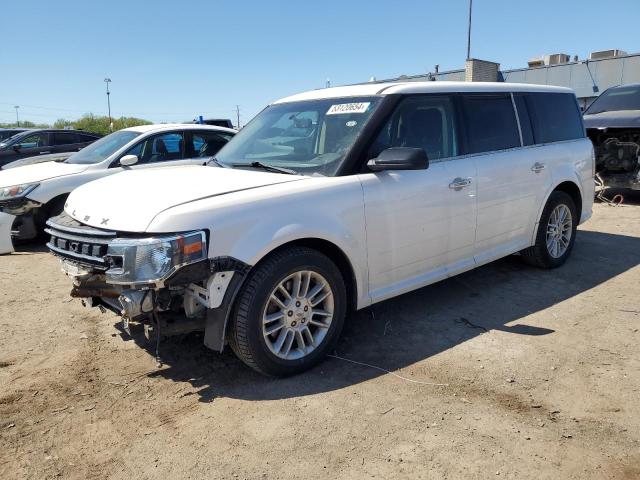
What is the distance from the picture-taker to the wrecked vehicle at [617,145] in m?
9.29

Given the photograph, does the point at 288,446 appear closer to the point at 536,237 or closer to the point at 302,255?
the point at 302,255

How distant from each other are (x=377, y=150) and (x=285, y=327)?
1447 millimetres

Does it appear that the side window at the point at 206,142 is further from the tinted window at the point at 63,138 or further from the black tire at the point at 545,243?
the tinted window at the point at 63,138

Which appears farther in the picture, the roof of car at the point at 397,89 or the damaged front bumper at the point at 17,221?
the damaged front bumper at the point at 17,221

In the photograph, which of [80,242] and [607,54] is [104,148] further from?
[607,54]

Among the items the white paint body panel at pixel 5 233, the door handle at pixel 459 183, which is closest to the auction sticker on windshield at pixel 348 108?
the door handle at pixel 459 183

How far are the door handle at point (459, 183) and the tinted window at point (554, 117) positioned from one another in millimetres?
1415

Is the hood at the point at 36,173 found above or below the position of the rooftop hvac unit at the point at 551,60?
below

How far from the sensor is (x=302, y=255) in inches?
134

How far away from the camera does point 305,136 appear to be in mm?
4164

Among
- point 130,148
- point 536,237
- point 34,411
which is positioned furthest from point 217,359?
point 130,148

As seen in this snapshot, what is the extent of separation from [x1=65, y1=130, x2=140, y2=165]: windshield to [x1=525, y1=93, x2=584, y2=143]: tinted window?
216 inches

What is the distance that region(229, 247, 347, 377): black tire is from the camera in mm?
3227

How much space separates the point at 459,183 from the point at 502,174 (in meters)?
0.66
